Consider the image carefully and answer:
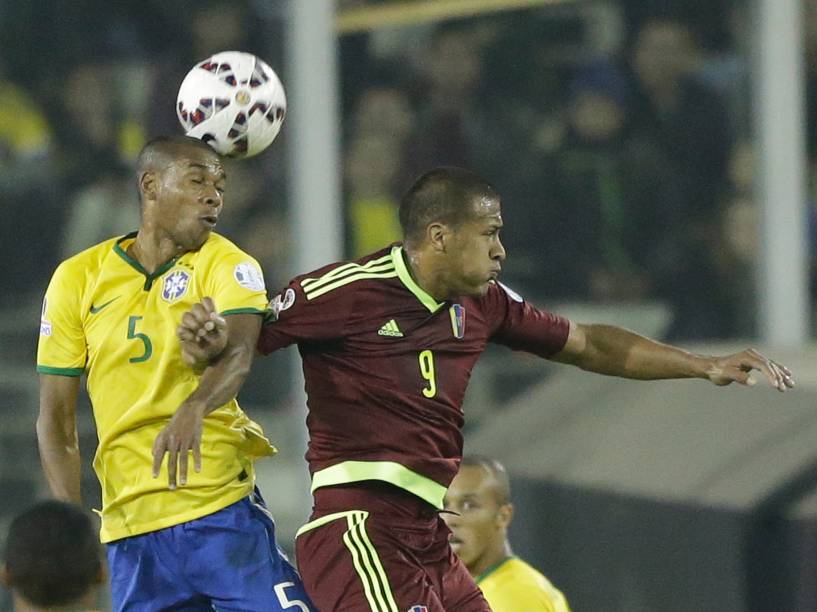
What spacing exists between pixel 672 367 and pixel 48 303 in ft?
5.41

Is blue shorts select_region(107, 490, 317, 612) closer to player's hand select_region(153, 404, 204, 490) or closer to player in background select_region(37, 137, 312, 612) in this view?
player in background select_region(37, 137, 312, 612)

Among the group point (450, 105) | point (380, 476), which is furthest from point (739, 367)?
point (450, 105)

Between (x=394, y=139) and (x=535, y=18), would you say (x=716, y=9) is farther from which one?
(x=394, y=139)

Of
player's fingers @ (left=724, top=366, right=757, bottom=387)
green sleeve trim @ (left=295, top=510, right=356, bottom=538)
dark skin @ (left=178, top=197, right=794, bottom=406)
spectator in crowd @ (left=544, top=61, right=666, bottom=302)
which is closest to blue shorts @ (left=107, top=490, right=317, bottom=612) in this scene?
green sleeve trim @ (left=295, top=510, right=356, bottom=538)

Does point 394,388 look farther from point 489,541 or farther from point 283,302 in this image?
point 489,541

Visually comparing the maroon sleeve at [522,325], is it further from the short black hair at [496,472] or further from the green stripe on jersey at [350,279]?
the short black hair at [496,472]

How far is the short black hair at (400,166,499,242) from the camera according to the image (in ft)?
14.1

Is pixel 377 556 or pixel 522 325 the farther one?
pixel 522 325

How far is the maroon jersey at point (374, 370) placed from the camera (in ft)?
13.9

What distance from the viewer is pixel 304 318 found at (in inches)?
166

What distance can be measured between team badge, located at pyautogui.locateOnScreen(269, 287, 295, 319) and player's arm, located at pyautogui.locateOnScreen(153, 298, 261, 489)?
9cm

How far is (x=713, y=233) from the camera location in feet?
32.8

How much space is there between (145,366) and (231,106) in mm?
735

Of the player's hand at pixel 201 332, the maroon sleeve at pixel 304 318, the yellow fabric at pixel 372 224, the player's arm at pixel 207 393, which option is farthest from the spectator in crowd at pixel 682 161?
the player's hand at pixel 201 332
